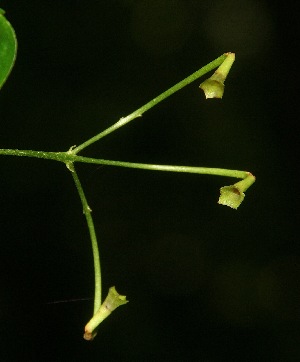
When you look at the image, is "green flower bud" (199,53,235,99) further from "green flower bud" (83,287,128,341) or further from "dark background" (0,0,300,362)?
"dark background" (0,0,300,362)

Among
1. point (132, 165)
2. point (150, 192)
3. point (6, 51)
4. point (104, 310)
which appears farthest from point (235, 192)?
point (150, 192)

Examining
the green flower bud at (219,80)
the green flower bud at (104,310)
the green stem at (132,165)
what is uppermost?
the green flower bud at (219,80)

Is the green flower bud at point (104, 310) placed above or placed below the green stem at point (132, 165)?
below

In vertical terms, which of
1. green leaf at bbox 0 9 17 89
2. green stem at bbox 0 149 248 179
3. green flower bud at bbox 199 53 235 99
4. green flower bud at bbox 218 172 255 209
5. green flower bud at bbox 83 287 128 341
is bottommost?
green flower bud at bbox 83 287 128 341

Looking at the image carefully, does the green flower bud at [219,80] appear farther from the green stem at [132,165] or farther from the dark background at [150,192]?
the dark background at [150,192]

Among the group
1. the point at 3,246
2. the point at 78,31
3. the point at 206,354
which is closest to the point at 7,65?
the point at 3,246

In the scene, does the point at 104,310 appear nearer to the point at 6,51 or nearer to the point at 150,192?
the point at 6,51

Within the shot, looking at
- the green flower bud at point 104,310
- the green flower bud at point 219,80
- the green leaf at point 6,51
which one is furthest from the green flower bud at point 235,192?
the green leaf at point 6,51

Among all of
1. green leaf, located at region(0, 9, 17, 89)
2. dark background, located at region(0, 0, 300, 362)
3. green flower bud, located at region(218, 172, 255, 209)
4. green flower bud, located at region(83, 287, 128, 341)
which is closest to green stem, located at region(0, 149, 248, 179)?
green flower bud, located at region(218, 172, 255, 209)
